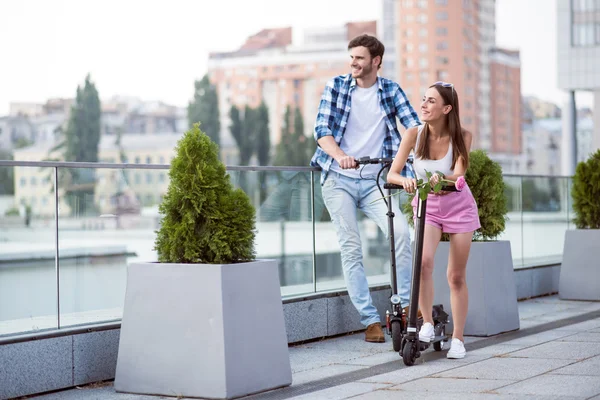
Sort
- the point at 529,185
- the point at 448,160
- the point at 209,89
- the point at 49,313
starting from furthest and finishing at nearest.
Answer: the point at 209,89 < the point at 529,185 < the point at 448,160 < the point at 49,313

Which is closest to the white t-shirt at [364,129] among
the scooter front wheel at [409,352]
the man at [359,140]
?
the man at [359,140]

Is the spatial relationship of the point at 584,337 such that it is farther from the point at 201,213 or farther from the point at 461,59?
the point at 461,59

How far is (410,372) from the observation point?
224 inches

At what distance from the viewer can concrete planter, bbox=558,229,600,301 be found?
1015 cm

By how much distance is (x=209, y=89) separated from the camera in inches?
4702

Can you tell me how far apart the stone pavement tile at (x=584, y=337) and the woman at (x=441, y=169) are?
113 cm

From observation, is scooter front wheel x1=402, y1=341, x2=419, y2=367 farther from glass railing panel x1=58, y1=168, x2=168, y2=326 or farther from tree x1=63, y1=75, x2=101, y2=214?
tree x1=63, y1=75, x2=101, y2=214

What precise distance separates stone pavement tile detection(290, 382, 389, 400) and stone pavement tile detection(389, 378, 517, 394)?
0.41 ft

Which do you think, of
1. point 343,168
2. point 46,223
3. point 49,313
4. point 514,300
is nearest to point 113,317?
point 49,313

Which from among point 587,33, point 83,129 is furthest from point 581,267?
point 83,129

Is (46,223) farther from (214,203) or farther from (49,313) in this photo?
(214,203)

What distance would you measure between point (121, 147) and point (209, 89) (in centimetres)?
1336

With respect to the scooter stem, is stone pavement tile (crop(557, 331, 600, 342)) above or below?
below

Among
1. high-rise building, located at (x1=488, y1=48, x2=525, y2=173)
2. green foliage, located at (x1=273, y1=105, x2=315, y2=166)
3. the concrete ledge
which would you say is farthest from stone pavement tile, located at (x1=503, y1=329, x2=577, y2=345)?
high-rise building, located at (x1=488, y1=48, x2=525, y2=173)
